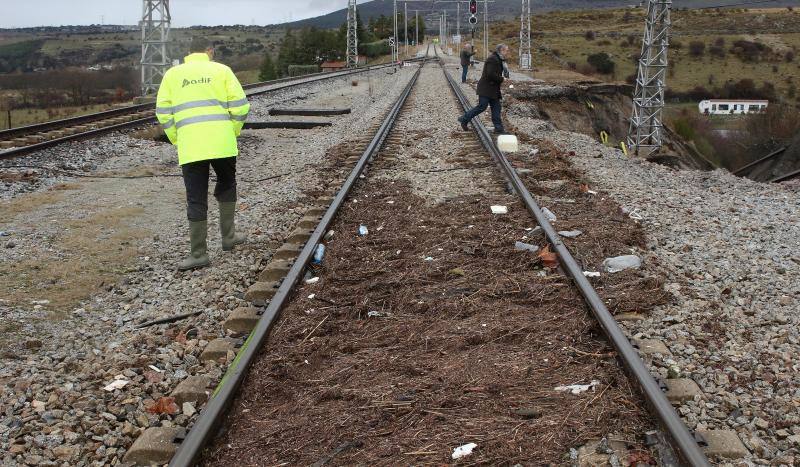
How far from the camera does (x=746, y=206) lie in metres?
8.17

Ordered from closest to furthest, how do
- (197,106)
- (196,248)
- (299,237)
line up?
(197,106), (196,248), (299,237)

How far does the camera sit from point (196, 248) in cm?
645

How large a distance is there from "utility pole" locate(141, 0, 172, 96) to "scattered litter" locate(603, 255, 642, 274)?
23478mm

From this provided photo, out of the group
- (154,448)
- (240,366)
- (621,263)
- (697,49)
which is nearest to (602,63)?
(697,49)

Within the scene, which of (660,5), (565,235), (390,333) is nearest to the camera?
(390,333)

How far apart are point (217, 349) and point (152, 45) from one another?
25070 mm

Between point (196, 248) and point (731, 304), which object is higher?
point (196, 248)

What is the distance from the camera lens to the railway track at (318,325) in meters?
3.26

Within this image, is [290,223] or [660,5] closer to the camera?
[290,223]

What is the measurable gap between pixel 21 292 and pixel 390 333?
3.28m

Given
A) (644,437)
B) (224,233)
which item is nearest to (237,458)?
(644,437)

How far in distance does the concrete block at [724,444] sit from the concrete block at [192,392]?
8.33 feet

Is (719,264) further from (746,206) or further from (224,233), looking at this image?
(224,233)

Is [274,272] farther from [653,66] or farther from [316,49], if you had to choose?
[316,49]
